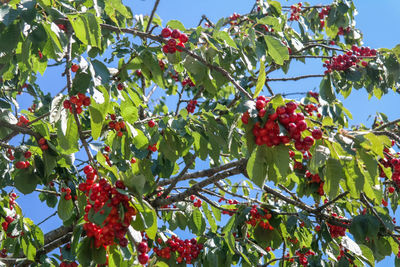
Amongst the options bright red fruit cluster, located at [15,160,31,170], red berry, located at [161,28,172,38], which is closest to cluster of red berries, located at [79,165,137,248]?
bright red fruit cluster, located at [15,160,31,170]

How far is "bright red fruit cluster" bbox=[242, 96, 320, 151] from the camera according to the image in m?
1.58

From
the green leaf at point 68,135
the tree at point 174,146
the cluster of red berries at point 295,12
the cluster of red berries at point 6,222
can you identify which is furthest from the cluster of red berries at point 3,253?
the cluster of red berries at point 295,12

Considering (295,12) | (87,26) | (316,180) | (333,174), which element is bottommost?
(333,174)

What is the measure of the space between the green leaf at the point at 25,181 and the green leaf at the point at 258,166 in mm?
1467

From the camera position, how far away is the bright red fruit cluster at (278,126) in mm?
1578

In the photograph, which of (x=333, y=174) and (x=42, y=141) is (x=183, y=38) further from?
(x=333, y=174)

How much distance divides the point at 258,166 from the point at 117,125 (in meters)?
1.14

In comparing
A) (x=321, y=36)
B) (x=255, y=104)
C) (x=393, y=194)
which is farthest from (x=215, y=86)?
(x=321, y=36)

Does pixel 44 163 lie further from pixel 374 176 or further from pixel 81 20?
pixel 374 176

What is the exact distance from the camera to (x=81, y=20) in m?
2.00

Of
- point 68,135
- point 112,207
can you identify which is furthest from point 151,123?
point 112,207

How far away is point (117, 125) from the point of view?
8.51 feet

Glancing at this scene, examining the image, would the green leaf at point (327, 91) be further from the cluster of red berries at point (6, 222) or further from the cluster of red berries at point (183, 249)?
the cluster of red berries at point (6, 222)

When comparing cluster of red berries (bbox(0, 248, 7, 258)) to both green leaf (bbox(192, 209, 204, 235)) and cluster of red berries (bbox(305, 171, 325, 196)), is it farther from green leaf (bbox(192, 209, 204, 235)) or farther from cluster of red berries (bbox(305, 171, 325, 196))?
cluster of red berries (bbox(305, 171, 325, 196))
